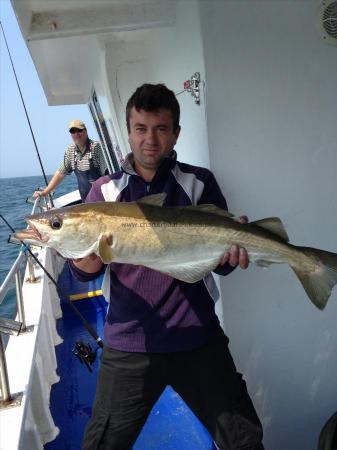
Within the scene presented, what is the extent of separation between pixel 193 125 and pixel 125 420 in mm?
2223

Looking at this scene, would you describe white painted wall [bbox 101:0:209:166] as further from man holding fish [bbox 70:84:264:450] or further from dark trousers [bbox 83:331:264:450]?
dark trousers [bbox 83:331:264:450]

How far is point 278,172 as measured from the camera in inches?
104

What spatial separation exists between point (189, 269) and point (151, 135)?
0.87 metres

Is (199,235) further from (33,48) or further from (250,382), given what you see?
(33,48)

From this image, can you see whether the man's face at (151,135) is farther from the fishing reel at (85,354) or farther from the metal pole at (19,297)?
the fishing reel at (85,354)

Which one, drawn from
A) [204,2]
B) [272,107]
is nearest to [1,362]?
[272,107]

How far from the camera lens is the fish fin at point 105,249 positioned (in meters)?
1.93

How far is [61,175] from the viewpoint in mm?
7273

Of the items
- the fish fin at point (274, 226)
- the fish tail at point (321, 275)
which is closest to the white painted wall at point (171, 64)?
the fish fin at point (274, 226)

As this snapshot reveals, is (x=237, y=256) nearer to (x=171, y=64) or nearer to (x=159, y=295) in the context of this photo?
(x=159, y=295)

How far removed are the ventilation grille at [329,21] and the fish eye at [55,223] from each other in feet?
7.28

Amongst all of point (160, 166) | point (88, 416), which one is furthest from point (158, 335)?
point (88, 416)

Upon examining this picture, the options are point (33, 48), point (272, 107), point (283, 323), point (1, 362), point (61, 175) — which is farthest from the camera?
point (61, 175)

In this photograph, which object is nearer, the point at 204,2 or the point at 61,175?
the point at 204,2
